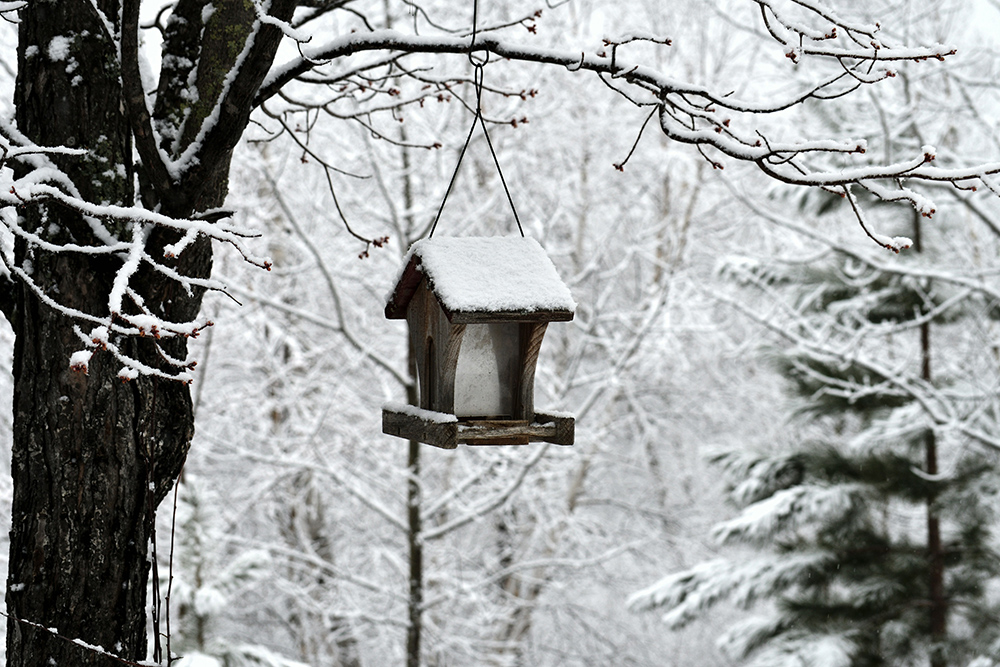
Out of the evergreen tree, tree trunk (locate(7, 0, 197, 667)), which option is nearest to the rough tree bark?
tree trunk (locate(7, 0, 197, 667))

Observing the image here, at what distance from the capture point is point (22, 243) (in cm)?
220

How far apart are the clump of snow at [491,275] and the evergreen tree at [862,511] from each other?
16.3 ft

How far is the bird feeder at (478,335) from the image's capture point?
216cm

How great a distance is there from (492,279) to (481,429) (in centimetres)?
37

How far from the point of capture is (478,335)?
8.18 feet

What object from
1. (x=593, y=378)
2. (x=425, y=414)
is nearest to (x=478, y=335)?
(x=425, y=414)

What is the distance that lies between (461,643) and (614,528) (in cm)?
445

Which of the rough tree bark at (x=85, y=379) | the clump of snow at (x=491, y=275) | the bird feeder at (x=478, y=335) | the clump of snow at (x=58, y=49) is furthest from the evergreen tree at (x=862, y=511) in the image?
the clump of snow at (x=58, y=49)

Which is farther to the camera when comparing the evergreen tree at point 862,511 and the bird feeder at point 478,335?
the evergreen tree at point 862,511

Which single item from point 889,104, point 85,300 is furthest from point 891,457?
point 85,300

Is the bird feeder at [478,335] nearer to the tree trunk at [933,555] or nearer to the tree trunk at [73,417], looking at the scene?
the tree trunk at [73,417]

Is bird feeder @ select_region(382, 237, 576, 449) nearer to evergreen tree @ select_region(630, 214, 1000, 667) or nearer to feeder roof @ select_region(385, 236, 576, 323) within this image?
feeder roof @ select_region(385, 236, 576, 323)

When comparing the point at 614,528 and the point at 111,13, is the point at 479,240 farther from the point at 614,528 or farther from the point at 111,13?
the point at 614,528

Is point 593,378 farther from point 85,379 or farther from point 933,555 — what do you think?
point 85,379
